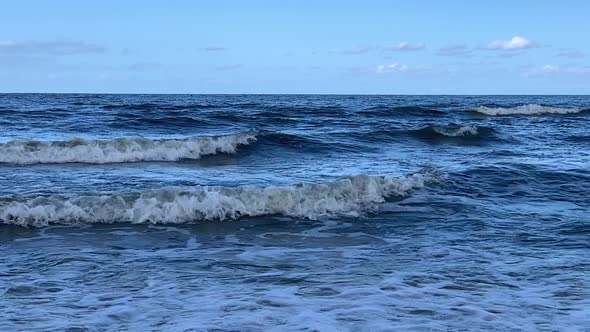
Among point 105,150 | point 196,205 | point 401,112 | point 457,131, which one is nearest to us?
point 196,205

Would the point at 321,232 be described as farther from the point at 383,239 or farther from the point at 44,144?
the point at 44,144

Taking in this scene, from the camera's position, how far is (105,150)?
15.9 metres

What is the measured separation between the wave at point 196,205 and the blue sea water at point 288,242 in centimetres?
3

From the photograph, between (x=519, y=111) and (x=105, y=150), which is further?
(x=519, y=111)

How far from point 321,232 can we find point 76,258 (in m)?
2.93

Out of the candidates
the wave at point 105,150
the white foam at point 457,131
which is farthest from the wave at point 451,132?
the wave at point 105,150

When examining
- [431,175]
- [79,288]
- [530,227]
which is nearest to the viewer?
[79,288]

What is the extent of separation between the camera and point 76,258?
6418 mm

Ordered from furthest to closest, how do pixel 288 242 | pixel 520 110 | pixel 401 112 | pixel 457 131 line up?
pixel 520 110 < pixel 401 112 < pixel 457 131 < pixel 288 242

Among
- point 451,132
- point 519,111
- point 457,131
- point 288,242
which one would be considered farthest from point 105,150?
point 519,111

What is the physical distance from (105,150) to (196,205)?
7.80m

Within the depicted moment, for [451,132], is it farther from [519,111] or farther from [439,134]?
[519,111]

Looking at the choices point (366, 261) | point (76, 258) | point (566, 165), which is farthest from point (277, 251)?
point (566, 165)

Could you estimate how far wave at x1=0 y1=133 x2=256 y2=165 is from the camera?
49.8 feet
